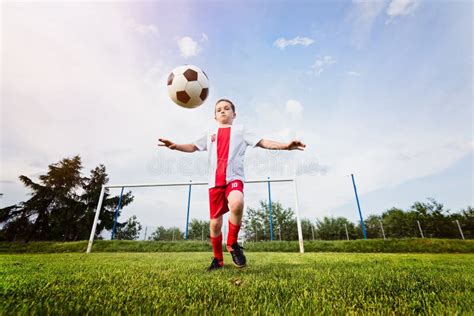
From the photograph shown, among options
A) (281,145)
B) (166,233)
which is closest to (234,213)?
(281,145)

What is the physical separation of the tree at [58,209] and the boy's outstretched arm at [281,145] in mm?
21026

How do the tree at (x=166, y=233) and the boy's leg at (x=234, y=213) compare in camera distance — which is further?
the tree at (x=166, y=233)

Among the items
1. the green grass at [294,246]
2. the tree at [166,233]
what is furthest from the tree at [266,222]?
the tree at [166,233]

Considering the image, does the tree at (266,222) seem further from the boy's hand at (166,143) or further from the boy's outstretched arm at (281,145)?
the boy's hand at (166,143)

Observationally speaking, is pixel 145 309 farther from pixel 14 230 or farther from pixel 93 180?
pixel 93 180

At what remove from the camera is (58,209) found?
1856cm

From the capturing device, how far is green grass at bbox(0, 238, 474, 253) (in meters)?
9.52

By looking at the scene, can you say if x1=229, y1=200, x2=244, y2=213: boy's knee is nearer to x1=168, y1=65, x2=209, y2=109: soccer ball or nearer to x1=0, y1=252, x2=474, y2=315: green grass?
x1=0, y1=252, x2=474, y2=315: green grass

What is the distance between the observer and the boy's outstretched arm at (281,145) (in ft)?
7.68

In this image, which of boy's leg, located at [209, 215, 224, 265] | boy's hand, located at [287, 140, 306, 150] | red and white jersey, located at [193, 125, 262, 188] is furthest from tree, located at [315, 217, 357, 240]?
boy's hand, located at [287, 140, 306, 150]

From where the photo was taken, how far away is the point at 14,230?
16312 millimetres

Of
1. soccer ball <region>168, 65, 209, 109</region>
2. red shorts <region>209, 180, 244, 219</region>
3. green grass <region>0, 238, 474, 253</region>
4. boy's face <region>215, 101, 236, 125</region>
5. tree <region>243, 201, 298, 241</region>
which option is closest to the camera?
red shorts <region>209, 180, 244, 219</region>

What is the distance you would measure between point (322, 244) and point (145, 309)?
1021 centimetres

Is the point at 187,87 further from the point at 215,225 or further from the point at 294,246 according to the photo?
the point at 294,246
